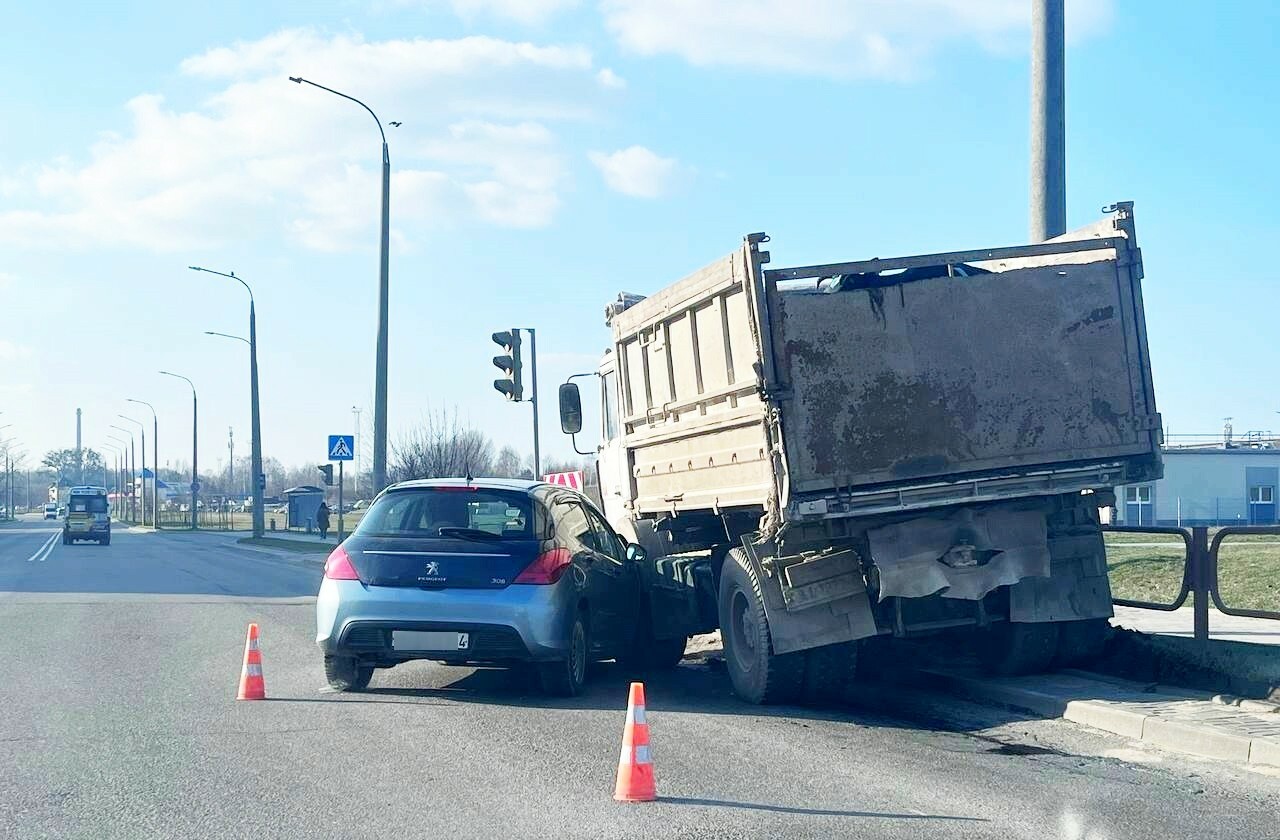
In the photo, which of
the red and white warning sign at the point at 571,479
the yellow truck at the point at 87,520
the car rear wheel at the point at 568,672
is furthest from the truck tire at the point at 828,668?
the yellow truck at the point at 87,520

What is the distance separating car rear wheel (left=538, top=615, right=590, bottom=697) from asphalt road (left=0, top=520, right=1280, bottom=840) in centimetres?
12

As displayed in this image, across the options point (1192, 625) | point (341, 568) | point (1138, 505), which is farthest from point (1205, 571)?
point (1138, 505)

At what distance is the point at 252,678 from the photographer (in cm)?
971

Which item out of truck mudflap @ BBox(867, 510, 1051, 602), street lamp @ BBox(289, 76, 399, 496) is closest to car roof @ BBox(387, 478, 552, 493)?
truck mudflap @ BBox(867, 510, 1051, 602)

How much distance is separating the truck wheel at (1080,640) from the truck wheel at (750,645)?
A: 2.04 metres

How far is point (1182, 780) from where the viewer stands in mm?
6961

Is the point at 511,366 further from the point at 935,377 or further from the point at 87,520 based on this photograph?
the point at 87,520

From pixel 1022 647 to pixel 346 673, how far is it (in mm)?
4844

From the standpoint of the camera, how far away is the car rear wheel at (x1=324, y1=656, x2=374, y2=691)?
32.2ft

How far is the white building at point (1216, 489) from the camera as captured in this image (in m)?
52.1

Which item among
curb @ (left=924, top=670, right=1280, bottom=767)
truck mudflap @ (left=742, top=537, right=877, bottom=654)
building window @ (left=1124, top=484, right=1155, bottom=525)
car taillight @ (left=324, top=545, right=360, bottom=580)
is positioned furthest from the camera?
building window @ (left=1124, top=484, right=1155, bottom=525)

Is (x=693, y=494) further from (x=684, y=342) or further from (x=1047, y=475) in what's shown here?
(x=1047, y=475)

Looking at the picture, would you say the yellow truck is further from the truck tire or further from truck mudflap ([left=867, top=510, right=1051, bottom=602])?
truck mudflap ([left=867, top=510, right=1051, bottom=602])

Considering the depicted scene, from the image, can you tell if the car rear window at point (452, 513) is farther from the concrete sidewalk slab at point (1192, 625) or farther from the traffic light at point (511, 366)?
the traffic light at point (511, 366)
